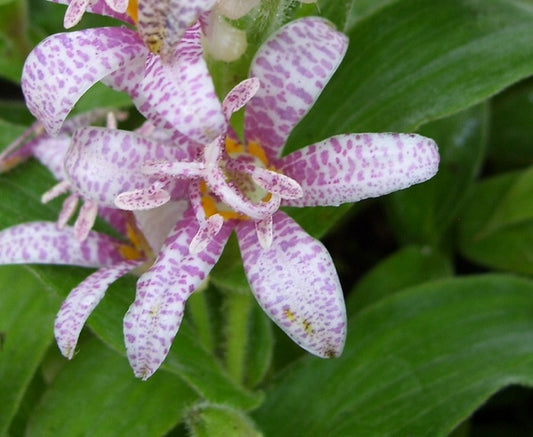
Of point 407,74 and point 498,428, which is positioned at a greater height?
point 407,74

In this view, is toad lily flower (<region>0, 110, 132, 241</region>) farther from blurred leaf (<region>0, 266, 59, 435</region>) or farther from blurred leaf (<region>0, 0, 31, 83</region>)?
blurred leaf (<region>0, 0, 31, 83</region>)

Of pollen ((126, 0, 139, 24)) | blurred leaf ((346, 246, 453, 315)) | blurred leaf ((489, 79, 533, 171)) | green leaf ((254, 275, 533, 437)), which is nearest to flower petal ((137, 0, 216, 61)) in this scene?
pollen ((126, 0, 139, 24))

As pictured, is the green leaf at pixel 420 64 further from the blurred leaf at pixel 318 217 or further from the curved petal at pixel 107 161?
the curved petal at pixel 107 161

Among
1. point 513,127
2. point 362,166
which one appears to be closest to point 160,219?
point 362,166

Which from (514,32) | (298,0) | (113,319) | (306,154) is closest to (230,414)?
(113,319)

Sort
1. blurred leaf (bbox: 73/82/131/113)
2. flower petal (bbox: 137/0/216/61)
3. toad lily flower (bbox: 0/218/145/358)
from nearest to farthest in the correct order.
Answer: flower petal (bbox: 137/0/216/61), toad lily flower (bbox: 0/218/145/358), blurred leaf (bbox: 73/82/131/113)

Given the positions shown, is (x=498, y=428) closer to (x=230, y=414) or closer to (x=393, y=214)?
(x=393, y=214)

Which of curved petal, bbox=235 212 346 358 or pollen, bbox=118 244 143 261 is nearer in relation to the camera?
curved petal, bbox=235 212 346 358
